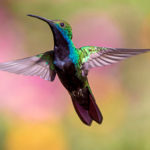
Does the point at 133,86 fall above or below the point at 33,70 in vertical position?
below

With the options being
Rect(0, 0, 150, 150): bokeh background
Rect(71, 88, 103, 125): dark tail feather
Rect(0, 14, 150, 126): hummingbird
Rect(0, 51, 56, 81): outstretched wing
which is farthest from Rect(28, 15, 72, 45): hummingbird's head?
Rect(0, 0, 150, 150): bokeh background

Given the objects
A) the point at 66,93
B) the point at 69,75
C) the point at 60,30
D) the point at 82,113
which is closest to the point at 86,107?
the point at 82,113

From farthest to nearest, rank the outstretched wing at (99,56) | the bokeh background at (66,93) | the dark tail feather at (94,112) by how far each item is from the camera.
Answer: the bokeh background at (66,93), the dark tail feather at (94,112), the outstretched wing at (99,56)

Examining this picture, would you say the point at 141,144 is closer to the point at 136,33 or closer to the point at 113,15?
the point at 136,33

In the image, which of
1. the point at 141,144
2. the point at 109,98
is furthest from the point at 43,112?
the point at 141,144

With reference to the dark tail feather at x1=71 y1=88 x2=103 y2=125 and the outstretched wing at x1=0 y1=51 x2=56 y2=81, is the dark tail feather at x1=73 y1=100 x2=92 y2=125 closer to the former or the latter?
the dark tail feather at x1=71 y1=88 x2=103 y2=125

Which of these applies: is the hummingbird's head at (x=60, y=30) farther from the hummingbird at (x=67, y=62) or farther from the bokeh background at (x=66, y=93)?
the bokeh background at (x=66, y=93)

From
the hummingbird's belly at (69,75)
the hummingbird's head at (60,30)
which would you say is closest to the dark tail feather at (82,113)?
the hummingbird's belly at (69,75)
